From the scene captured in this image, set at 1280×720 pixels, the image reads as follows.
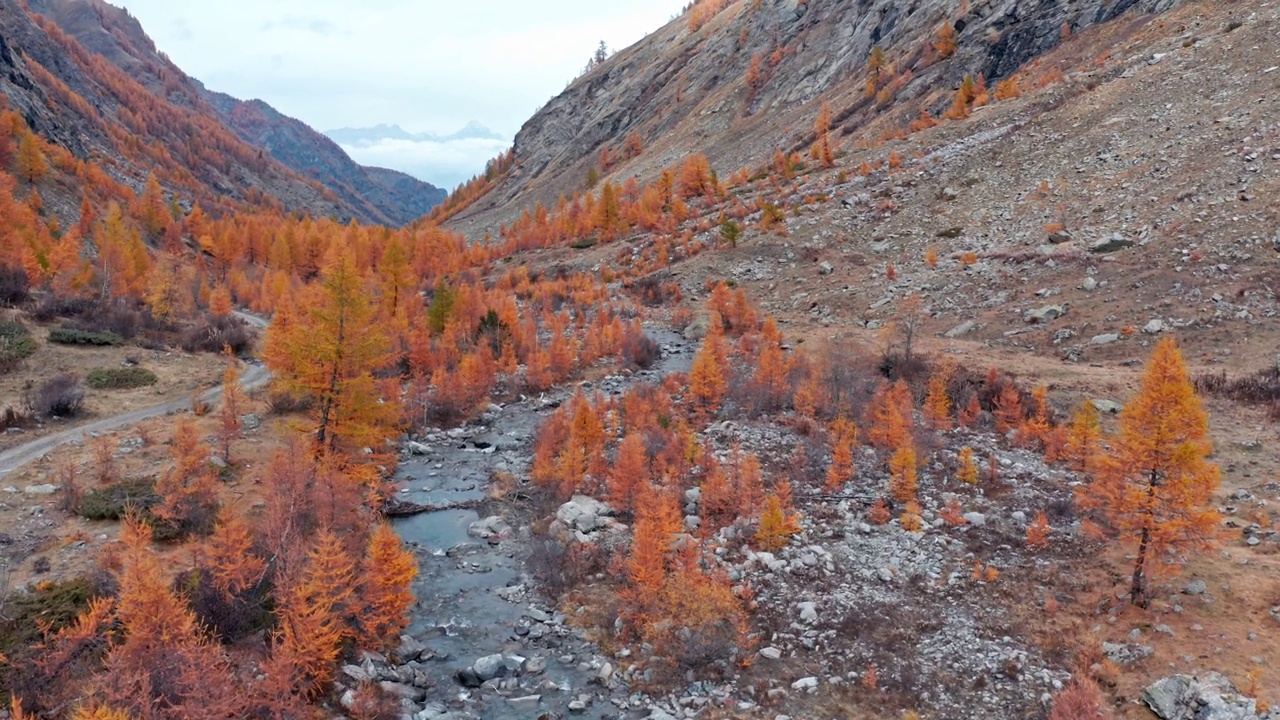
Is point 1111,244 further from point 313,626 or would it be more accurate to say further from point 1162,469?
point 313,626

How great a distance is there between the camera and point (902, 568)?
18.8 metres

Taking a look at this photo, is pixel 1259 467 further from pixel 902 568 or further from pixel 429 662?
pixel 429 662

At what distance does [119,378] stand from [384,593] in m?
27.2

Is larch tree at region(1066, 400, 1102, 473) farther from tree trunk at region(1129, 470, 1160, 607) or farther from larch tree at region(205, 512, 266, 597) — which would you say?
larch tree at region(205, 512, 266, 597)

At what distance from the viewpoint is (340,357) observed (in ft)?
80.7

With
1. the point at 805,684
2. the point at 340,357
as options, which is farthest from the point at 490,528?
the point at 805,684

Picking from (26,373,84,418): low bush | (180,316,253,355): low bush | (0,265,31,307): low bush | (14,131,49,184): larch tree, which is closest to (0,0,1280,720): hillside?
(26,373,84,418): low bush

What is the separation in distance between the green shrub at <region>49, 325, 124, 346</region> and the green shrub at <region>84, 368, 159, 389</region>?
4309mm

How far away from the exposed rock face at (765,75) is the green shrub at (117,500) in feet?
234

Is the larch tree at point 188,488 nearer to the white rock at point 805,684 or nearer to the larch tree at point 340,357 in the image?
the larch tree at point 340,357

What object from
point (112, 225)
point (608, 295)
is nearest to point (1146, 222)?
point (608, 295)

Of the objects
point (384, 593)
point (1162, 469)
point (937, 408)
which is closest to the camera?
point (1162, 469)

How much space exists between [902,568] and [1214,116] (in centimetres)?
4567

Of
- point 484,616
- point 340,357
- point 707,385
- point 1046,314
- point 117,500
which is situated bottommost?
point 484,616
